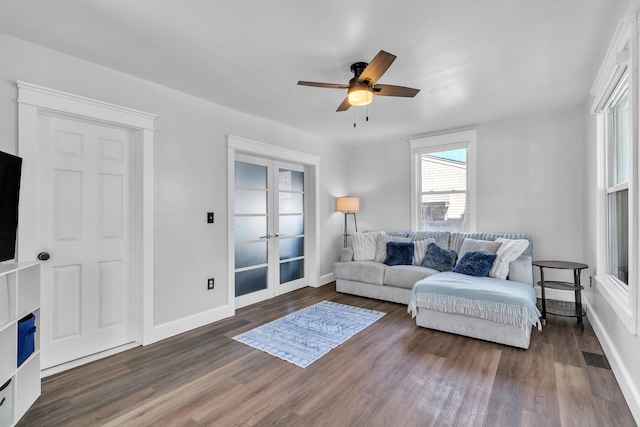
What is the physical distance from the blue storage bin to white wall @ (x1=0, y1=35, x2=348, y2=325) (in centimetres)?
101

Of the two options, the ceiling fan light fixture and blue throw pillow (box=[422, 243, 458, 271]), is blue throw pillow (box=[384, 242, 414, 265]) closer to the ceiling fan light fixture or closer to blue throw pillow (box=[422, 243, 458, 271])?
blue throw pillow (box=[422, 243, 458, 271])

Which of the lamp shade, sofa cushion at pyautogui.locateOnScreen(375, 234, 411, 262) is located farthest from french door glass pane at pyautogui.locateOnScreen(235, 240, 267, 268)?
sofa cushion at pyautogui.locateOnScreen(375, 234, 411, 262)

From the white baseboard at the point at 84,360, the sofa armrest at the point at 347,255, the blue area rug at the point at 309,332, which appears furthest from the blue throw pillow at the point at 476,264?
the white baseboard at the point at 84,360

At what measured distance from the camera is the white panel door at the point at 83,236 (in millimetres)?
2461

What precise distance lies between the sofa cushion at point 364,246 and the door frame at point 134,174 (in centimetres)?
289

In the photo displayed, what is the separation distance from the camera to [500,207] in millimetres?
4410

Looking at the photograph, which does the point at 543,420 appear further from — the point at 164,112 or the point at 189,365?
the point at 164,112

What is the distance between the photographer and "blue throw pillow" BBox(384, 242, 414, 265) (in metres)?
4.42

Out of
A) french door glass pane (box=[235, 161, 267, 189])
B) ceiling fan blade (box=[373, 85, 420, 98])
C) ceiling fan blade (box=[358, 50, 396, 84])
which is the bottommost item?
french door glass pane (box=[235, 161, 267, 189])

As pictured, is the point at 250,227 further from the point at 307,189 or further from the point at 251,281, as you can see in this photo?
the point at 307,189

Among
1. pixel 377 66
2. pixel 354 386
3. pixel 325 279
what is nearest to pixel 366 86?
pixel 377 66

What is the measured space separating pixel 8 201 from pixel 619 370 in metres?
4.24

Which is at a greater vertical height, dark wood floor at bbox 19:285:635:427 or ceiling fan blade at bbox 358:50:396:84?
ceiling fan blade at bbox 358:50:396:84

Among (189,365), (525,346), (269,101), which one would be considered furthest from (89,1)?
(525,346)
